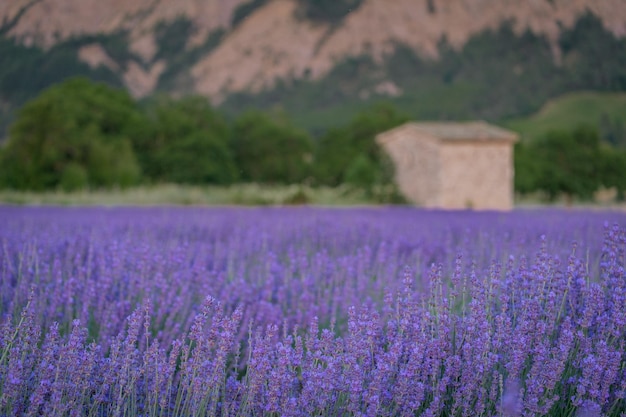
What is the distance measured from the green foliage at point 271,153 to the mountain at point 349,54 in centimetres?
2965

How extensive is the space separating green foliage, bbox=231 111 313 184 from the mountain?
97.3ft

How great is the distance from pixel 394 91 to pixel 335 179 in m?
48.1

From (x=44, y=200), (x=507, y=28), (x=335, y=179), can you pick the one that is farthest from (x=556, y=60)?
(x=44, y=200)

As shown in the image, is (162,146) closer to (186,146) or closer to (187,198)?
(186,146)

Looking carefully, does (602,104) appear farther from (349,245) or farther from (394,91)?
(349,245)

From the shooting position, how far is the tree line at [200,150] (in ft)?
93.7

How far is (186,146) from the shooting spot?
34625 mm

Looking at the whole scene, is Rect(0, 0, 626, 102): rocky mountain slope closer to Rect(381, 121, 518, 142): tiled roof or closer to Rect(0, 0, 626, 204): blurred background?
Rect(0, 0, 626, 204): blurred background

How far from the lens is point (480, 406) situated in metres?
2.41

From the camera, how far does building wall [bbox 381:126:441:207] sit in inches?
877

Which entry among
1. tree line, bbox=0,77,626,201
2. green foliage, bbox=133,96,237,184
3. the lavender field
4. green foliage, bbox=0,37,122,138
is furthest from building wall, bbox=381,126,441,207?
green foliage, bbox=0,37,122,138

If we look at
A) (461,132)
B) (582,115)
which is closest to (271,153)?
(461,132)

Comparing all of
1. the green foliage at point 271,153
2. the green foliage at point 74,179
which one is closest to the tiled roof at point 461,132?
the green foliage at point 74,179

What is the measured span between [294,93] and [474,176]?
219 ft
